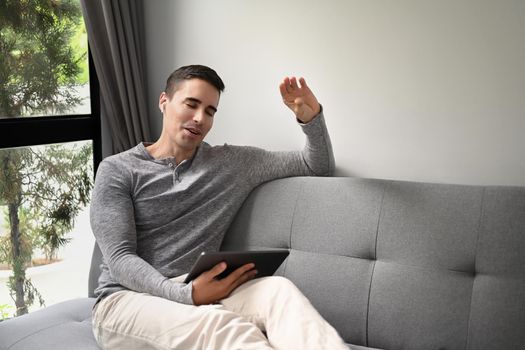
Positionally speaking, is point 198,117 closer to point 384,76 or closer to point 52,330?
point 384,76

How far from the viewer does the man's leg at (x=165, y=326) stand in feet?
5.91

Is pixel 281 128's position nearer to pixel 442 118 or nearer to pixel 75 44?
pixel 442 118

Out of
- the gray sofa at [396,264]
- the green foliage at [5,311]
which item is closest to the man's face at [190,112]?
the gray sofa at [396,264]

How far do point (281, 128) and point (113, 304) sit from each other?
1.02 meters

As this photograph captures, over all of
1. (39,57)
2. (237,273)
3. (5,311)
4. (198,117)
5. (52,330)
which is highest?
(39,57)

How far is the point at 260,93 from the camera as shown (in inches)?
107

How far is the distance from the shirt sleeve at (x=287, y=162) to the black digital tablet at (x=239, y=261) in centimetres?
41

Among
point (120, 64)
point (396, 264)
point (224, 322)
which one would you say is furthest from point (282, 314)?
point (120, 64)

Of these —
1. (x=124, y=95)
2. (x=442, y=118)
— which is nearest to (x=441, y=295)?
(x=442, y=118)

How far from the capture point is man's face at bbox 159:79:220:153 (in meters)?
2.31

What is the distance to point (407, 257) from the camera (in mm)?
2076

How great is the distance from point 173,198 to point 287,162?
1.47ft

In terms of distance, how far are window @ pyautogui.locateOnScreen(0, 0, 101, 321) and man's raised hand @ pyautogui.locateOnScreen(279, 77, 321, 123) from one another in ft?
3.51

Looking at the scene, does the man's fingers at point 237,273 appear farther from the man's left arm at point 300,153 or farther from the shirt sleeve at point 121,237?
the man's left arm at point 300,153
